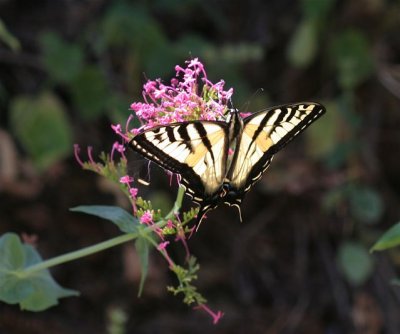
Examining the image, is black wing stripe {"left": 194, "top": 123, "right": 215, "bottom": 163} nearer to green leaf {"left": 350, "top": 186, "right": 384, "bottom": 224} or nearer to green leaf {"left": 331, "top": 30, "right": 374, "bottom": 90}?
green leaf {"left": 331, "top": 30, "right": 374, "bottom": 90}

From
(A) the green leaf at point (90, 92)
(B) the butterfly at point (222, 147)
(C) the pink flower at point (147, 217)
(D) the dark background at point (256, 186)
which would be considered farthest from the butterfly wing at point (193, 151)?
(A) the green leaf at point (90, 92)

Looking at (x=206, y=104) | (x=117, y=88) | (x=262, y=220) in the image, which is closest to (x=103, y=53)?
(x=117, y=88)

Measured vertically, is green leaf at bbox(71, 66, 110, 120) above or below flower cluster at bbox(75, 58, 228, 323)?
above

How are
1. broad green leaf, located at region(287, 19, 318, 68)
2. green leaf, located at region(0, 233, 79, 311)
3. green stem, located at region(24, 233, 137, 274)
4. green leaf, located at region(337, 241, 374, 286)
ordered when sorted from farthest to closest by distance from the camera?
broad green leaf, located at region(287, 19, 318, 68) → green leaf, located at region(337, 241, 374, 286) → green leaf, located at region(0, 233, 79, 311) → green stem, located at region(24, 233, 137, 274)

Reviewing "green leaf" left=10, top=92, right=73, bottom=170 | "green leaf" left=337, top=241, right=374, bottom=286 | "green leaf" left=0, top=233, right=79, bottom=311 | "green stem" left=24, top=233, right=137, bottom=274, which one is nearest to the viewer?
"green stem" left=24, top=233, right=137, bottom=274

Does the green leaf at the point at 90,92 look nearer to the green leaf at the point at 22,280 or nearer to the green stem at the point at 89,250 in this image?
the green leaf at the point at 22,280

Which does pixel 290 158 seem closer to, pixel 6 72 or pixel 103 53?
pixel 103 53

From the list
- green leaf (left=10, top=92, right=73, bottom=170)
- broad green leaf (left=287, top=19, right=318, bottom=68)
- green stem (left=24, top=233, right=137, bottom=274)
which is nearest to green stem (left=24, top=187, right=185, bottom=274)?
green stem (left=24, top=233, right=137, bottom=274)
